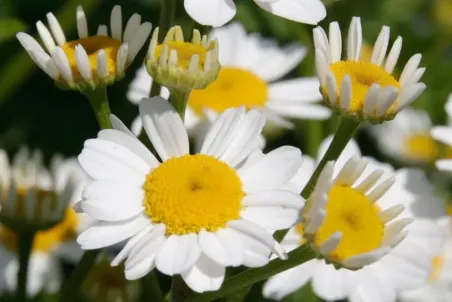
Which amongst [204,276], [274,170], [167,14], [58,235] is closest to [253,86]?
[58,235]

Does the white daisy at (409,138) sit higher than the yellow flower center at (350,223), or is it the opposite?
the yellow flower center at (350,223)

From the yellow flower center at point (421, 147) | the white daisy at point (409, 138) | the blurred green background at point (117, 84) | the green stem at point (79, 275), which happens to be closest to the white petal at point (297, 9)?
the green stem at point (79, 275)

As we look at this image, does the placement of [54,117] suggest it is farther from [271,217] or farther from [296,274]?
[271,217]

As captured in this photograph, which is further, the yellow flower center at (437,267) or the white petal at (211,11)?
the yellow flower center at (437,267)

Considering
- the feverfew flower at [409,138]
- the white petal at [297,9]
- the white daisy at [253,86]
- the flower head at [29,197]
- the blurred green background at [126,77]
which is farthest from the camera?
the feverfew flower at [409,138]

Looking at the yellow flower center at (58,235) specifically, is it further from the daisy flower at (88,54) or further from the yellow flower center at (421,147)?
the yellow flower center at (421,147)

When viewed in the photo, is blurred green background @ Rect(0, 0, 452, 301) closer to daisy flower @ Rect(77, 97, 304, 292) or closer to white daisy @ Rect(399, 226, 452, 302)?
white daisy @ Rect(399, 226, 452, 302)

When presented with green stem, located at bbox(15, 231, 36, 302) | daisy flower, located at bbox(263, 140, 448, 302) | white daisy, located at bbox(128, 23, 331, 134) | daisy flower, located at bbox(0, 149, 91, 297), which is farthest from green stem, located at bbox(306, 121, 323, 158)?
green stem, located at bbox(15, 231, 36, 302)

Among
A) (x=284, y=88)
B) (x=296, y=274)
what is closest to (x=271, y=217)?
(x=296, y=274)
